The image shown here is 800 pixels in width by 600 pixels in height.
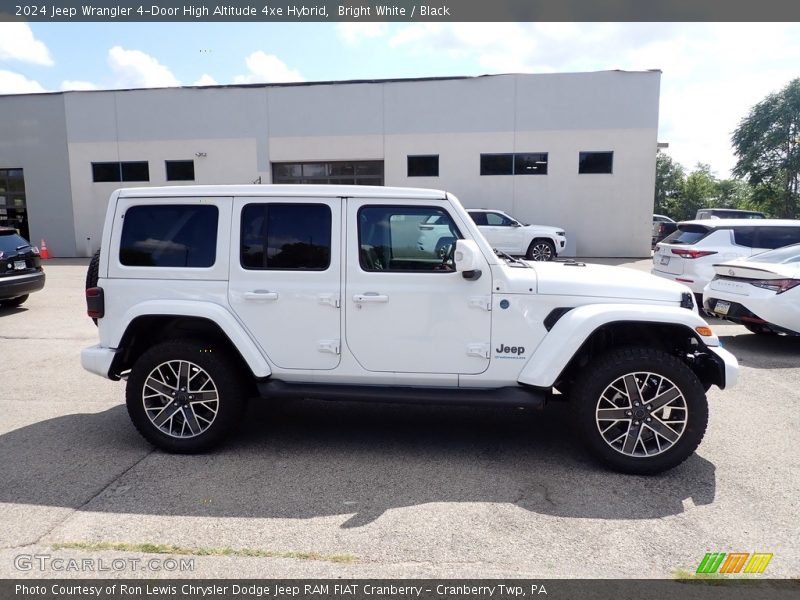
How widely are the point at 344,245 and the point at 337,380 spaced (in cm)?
102

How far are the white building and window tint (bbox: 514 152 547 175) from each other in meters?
0.04

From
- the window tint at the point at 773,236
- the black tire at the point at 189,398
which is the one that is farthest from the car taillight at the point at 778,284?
the black tire at the point at 189,398

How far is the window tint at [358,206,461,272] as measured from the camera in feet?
13.8

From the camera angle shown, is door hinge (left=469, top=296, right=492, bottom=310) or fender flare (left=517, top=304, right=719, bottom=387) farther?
door hinge (left=469, top=296, right=492, bottom=310)

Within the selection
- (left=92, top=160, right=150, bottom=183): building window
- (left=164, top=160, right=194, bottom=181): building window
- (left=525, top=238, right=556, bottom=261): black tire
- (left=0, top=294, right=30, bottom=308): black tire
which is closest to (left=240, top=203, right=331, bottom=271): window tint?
(left=0, top=294, right=30, bottom=308): black tire

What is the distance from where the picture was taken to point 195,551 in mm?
3096

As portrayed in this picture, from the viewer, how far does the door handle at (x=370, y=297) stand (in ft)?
13.6

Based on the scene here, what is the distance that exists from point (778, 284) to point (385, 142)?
16.0 meters

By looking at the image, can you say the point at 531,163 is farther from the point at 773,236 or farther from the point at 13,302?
the point at 13,302

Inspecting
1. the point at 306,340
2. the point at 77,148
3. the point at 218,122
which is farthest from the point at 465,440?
the point at 77,148

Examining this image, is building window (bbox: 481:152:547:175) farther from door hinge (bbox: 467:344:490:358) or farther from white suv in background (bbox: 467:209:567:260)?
door hinge (bbox: 467:344:490:358)

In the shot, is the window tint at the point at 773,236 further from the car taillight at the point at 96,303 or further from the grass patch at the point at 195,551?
the car taillight at the point at 96,303

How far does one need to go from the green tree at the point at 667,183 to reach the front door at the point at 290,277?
2308 inches

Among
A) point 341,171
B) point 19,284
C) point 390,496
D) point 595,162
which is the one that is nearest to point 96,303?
point 390,496
